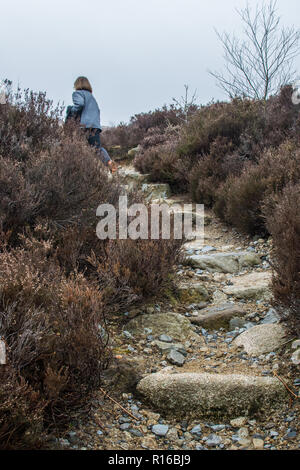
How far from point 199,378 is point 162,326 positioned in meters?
0.89

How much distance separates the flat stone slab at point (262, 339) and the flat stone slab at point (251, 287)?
2.29ft

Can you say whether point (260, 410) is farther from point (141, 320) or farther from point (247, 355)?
point (141, 320)

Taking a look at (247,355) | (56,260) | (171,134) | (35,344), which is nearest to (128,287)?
(56,260)

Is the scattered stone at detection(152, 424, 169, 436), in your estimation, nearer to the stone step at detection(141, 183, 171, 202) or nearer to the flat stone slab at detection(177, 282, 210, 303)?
the flat stone slab at detection(177, 282, 210, 303)

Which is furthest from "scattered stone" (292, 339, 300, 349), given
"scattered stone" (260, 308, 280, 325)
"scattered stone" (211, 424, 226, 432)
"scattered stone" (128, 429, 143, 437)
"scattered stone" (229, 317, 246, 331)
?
"scattered stone" (128, 429, 143, 437)

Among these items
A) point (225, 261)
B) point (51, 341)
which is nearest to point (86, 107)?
point (225, 261)

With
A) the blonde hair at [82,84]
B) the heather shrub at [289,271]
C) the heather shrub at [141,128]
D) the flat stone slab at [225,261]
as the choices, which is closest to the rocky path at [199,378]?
the heather shrub at [289,271]

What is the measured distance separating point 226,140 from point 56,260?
533cm

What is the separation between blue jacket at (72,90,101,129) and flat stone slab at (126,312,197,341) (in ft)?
16.3

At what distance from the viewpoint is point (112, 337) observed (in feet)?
10.4

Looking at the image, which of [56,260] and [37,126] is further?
[37,126]

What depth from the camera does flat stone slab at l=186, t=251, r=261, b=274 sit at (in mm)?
4859

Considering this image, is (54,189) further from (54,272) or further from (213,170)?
(213,170)

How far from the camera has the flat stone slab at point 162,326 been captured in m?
3.37
